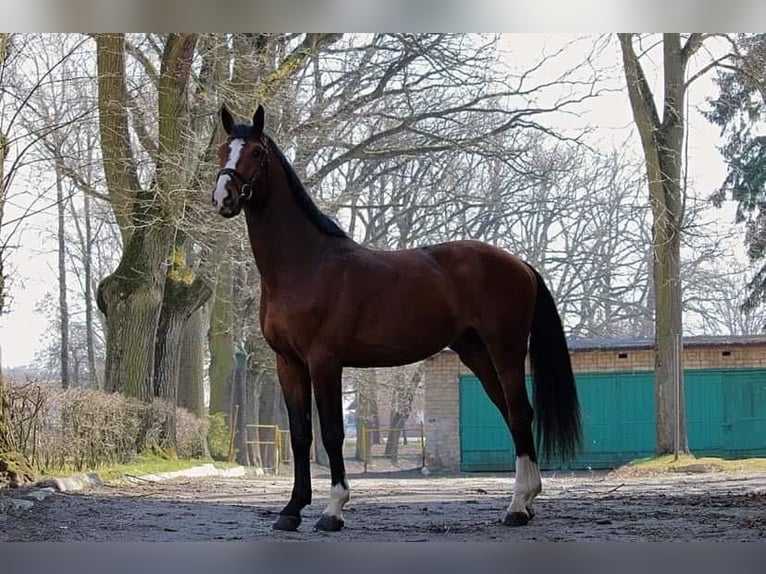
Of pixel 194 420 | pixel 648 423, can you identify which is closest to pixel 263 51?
pixel 194 420

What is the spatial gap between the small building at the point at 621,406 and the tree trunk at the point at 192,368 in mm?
1621

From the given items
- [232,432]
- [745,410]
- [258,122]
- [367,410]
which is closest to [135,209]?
[232,432]

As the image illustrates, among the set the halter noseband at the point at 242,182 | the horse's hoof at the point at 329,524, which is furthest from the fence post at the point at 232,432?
the halter noseband at the point at 242,182

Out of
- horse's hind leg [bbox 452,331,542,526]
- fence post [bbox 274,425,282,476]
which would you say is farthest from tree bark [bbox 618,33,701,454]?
fence post [bbox 274,425,282,476]

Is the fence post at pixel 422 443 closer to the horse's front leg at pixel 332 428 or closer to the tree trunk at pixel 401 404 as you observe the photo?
the tree trunk at pixel 401 404

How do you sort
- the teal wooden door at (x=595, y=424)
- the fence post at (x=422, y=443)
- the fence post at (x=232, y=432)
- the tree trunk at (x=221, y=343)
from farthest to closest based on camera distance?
the tree trunk at (x=221, y=343)
the fence post at (x=232, y=432)
the fence post at (x=422, y=443)
the teal wooden door at (x=595, y=424)

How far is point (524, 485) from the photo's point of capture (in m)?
4.44

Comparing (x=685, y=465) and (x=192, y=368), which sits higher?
(x=192, y=368)

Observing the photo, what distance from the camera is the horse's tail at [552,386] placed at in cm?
452

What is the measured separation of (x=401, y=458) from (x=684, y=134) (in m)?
2.78

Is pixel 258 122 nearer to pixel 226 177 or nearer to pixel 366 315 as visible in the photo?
pixel 226 177

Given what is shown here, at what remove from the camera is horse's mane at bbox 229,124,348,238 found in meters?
4.20

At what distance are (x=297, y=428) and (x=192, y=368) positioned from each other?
10.1 feet
